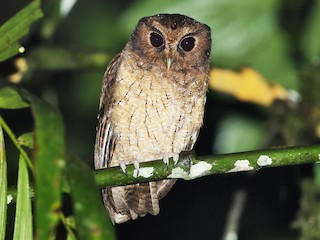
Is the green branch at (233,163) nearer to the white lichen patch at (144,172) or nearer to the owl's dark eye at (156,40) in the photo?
the white lichen patch at (144,172)

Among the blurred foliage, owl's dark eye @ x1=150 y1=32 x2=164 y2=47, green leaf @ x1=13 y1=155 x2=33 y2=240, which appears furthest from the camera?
the blurred foliage

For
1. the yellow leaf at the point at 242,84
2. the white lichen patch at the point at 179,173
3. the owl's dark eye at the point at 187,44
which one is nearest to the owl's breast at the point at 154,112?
the owl's dark eye at the point at 187,44

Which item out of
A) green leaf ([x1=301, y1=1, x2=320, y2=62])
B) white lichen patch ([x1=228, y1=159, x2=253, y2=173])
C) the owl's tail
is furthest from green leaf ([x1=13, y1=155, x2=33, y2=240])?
green leaf ([x1=301, y1=1, x2=320, y2=62])

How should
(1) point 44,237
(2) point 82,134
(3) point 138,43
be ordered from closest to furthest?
(1) point 44,237
(3) point 138,43
(2) point 82,134

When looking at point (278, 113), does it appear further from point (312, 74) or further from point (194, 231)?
point (194, 231)

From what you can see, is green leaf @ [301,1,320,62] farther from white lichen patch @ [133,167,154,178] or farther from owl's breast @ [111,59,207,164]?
white lichen patch @ [133,167,154,178]

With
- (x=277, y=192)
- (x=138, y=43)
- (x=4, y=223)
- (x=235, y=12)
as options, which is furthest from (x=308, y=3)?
(x=4, y=223)
